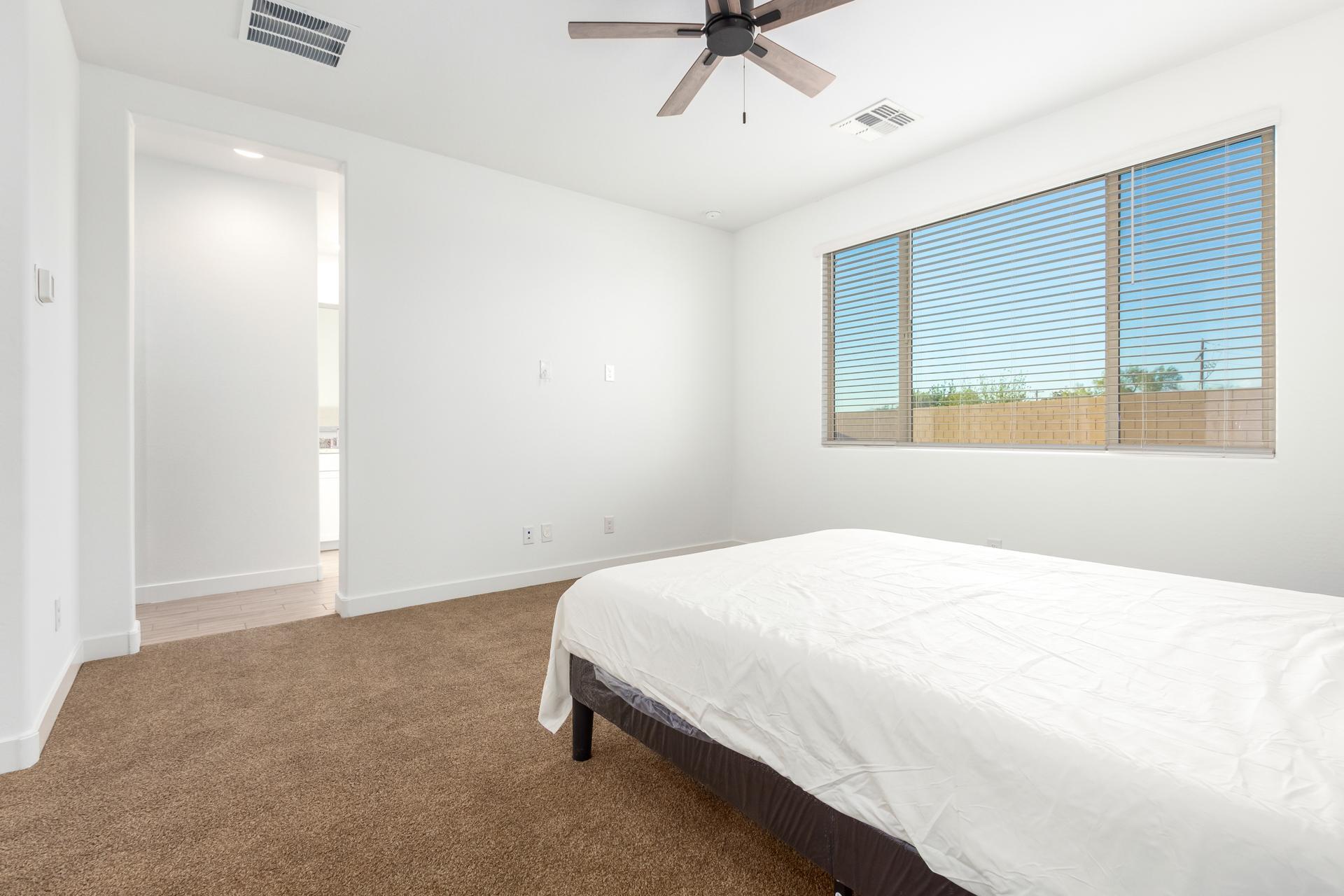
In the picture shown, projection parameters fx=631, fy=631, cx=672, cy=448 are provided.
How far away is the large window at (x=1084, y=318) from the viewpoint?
273 cm

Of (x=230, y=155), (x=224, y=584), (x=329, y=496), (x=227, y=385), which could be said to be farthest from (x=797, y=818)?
(x=329, y=496)

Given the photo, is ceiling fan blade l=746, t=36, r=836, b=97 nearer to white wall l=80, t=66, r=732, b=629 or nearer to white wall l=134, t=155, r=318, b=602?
white wall l=80, t=66, r=732, b=629

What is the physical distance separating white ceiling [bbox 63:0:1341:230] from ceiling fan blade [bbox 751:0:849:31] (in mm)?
330

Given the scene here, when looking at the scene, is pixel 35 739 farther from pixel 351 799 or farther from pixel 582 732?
pixel 582 732

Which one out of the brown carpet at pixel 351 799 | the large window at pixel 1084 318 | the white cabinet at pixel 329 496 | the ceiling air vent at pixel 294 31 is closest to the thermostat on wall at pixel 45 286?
the ceiling air vent at pixel 294 31

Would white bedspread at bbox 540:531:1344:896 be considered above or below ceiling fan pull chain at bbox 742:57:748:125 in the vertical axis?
below

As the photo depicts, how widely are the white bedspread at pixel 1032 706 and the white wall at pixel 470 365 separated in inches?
86.6

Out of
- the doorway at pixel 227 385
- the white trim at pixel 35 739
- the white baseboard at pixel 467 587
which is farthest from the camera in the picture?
the doorway at pixel 227 385

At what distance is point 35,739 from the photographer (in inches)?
74.4

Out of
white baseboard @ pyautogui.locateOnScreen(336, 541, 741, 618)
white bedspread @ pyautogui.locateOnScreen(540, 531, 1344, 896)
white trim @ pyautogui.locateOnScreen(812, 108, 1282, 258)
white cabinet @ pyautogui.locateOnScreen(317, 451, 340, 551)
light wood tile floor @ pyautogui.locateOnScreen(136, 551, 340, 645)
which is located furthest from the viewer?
white cabinet @ pyautogui.locateOnScreen(317, 451, 340, 551)

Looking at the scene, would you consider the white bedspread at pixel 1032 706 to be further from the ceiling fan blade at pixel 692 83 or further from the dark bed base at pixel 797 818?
the ceiling fan blade at pixel 692 83

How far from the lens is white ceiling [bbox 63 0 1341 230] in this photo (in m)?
2.42

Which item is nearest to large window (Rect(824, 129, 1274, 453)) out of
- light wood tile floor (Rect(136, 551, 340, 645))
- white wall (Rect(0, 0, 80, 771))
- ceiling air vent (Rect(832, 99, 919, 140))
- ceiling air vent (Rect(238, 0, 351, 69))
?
ceiling air vent (Rect(832, 99, 919, 140))

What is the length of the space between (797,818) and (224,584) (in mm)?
4078
